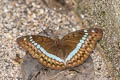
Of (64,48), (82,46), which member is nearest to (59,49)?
(64,48)

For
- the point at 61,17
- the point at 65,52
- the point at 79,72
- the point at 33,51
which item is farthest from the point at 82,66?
the point at 61,17

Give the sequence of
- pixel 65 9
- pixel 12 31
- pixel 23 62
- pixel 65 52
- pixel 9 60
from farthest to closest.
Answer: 1. pixel 65 9
2. pixel 12 31
3. pixel 9 60
4. pixel 23 62
5. pixel 65 52

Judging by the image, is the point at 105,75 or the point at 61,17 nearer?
the point at 105,75

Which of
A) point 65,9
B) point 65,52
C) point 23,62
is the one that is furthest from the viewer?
point 65,9

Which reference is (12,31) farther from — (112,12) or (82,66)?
(112,12)

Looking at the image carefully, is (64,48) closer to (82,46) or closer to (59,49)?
(59,49)

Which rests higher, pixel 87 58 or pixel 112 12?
pixel 112 12

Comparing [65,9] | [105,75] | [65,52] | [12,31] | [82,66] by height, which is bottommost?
[105,75]
